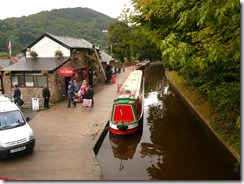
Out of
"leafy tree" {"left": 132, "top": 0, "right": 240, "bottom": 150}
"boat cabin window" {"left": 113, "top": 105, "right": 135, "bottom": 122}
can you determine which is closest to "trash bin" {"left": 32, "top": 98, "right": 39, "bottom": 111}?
"boat cabin window" {"left": 113, "top": 105, "right": 135, "bottom": 122}

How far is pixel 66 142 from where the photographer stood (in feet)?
37.0

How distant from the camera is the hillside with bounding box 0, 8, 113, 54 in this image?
9164 cm

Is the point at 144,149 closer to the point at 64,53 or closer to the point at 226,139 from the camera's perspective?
the point at 226,139

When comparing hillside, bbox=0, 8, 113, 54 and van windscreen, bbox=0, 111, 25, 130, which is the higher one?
hillside, bbox=0, 8, 113, 54

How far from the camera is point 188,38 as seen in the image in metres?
11.7

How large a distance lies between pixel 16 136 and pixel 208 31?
7.75m

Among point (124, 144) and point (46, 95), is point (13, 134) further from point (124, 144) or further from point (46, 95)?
point (46, 95)

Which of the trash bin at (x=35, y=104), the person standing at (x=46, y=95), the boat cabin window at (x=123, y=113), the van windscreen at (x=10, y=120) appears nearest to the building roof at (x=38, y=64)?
the person standing at (x=46, y=95)

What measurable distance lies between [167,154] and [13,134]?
635 cm

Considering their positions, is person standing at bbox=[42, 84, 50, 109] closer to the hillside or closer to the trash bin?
the trash bin

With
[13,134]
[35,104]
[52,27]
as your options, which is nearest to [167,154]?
[13,134]

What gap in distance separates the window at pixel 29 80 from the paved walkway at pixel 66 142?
2623mm

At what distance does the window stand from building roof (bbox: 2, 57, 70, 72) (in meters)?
0.52

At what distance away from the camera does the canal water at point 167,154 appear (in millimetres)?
9227
